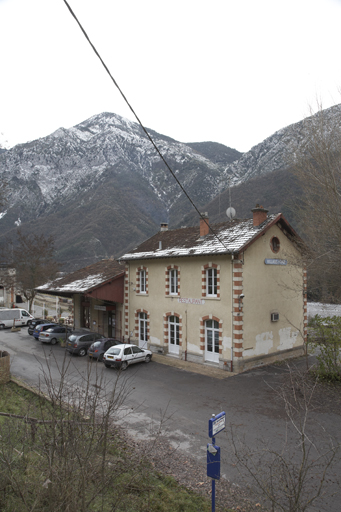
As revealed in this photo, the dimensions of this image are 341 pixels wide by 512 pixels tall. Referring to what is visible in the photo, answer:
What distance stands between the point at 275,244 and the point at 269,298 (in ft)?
9.96

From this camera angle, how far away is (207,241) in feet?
62.1

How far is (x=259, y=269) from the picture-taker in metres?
17.8

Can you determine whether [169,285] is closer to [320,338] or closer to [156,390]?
[156,390]

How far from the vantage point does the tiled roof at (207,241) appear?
17.1m

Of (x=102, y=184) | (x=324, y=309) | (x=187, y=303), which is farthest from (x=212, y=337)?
(x=102, y=184)

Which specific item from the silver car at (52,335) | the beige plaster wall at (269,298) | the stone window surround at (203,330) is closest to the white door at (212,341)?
the stone window surround at (203,330)

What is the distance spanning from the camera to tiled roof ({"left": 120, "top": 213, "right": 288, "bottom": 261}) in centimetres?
1711

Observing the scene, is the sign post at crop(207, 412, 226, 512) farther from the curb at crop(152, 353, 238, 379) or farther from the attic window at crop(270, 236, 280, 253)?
the attic window at crop(270, 236, 280, 253)

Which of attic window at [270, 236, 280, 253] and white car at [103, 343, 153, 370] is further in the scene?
attic window at [270, 236, 280, 253]

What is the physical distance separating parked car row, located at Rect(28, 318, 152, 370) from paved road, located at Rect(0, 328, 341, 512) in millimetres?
521

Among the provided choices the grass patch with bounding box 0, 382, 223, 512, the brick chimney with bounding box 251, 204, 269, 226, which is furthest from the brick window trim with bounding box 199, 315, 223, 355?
the grass patch with bounding box 0, 382, 223, 512

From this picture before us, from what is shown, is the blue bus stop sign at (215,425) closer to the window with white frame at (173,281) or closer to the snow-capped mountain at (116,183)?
the window with white frame at (173,281)

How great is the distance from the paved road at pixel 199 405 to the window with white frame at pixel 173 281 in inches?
161

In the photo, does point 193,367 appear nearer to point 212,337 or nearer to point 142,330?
point 212,337
